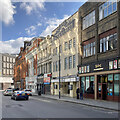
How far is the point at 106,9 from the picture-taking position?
27078 millimetres

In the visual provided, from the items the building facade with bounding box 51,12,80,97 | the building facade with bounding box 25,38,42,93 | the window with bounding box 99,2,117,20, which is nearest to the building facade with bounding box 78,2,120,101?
the window with bounding box 99,2,117,20

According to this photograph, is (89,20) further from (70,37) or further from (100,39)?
(70,37)

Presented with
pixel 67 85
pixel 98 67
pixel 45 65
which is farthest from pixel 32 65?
pixel 98 67

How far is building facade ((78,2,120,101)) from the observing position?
2488 cm

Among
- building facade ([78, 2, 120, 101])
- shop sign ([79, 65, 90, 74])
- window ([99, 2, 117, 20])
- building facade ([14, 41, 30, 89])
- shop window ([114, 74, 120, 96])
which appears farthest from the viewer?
building facade ([14, 41, 30, 89])

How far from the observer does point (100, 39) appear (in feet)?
93.4

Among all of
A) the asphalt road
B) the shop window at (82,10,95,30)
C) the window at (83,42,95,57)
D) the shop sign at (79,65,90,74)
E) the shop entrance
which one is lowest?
the asphalt road

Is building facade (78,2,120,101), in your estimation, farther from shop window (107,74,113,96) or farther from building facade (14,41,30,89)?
building facade (14,41,30,89)

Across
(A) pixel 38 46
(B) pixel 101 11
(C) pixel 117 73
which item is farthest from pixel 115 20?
(A) pixel 38 46

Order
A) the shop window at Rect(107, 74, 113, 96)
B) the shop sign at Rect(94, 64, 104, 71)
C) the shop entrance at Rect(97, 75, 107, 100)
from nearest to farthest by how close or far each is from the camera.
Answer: the shop window at Rect(107, 74, 113, 96), the shop entrance at Rect(97, 75, 107, 100), the shop sign at Rect(94, 64, 104, 71)

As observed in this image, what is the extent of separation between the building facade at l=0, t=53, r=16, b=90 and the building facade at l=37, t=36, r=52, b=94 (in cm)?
5723

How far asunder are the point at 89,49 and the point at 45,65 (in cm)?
2335

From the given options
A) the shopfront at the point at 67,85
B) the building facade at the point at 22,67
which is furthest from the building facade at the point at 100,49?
the building facade at the point at 22,67

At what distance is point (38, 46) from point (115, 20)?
37401 mm
